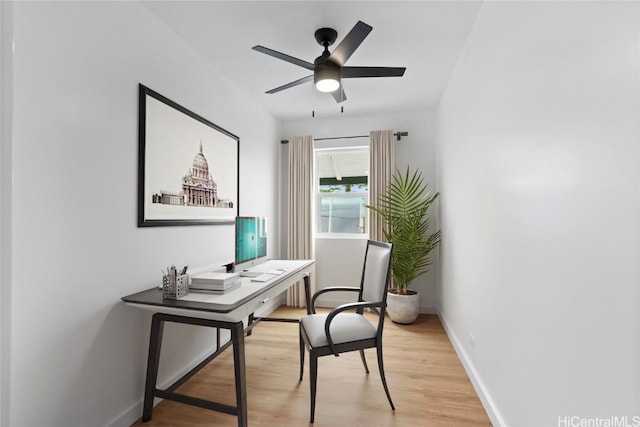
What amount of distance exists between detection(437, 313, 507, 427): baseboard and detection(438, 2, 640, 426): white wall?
1cm

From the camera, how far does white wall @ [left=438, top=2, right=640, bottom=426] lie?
2.77 ft

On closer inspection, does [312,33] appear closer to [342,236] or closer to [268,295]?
[268,295]

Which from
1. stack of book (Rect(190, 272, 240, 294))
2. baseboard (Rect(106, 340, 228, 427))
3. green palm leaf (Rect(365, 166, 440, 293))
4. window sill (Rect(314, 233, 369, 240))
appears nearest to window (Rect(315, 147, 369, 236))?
window sill (Rect(314, 233, 369, 240))

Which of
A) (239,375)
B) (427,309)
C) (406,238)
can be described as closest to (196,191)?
(239,375)

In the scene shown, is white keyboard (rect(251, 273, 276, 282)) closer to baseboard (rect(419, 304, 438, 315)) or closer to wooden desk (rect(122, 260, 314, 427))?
wooden desk (rect(122, 260, 314, 427))

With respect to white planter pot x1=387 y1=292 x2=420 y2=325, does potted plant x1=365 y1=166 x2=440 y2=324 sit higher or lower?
higher

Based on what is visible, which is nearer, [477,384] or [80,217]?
[80,217]

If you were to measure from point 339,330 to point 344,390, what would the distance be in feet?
1.78

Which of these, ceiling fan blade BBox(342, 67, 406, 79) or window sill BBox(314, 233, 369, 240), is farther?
window sill BBox(314, 233, 369, 240)

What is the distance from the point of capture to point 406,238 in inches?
136

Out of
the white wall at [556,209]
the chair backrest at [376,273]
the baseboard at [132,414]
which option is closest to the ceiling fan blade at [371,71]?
the white wall at [556,209]

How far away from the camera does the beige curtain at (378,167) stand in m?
3.94

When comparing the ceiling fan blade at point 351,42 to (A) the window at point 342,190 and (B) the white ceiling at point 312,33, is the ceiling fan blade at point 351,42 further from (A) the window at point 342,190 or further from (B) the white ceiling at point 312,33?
(A) the window at point 342,190

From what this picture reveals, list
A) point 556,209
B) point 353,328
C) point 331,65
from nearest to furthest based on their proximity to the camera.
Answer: point 556,209, point 353,328, point 331,65
